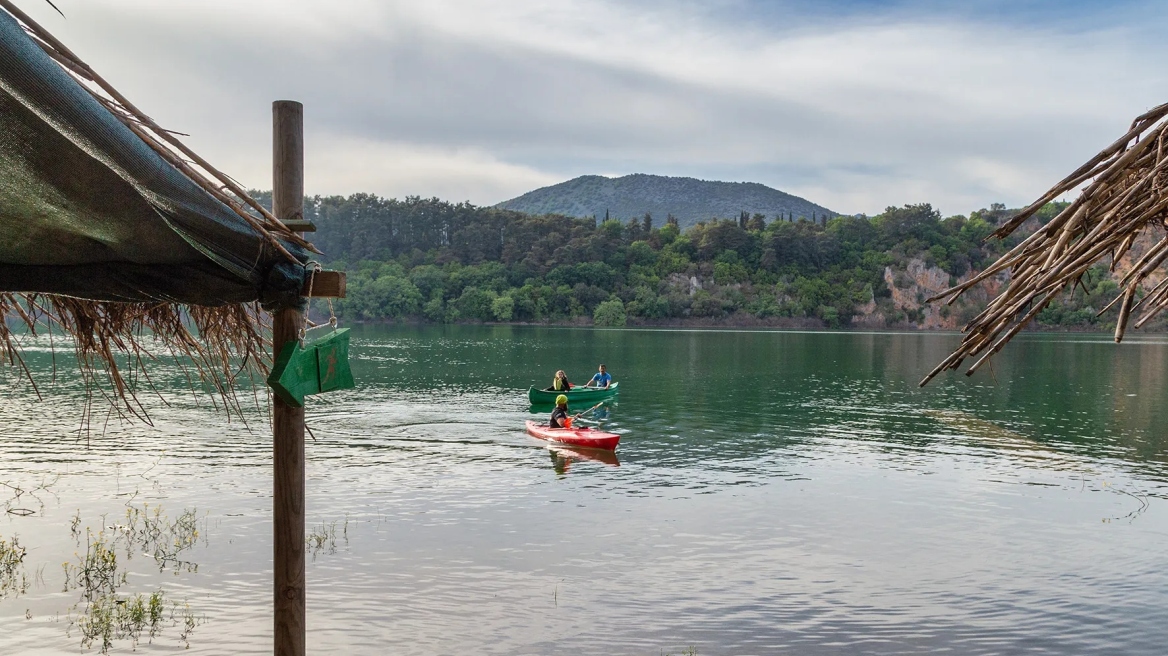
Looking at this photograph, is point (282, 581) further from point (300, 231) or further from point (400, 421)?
point (400, 421)

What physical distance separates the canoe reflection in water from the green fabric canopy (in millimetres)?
15897

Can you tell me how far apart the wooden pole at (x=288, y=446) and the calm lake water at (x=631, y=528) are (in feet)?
13.5

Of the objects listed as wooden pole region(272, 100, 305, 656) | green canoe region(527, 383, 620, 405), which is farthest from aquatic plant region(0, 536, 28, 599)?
green canoe region(527, 383, 620, 405)

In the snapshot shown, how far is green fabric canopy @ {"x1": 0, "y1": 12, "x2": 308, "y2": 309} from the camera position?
10.8 ft

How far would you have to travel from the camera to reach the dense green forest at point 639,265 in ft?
399

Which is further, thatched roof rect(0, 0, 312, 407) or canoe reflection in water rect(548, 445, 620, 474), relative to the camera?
canoe reflection in water rect(548, 445, 620, 474)

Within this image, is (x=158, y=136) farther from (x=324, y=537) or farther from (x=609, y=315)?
(x=609, y=315)

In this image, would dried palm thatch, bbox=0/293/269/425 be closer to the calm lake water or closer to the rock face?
the calm lake water

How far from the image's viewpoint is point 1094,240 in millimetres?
3170

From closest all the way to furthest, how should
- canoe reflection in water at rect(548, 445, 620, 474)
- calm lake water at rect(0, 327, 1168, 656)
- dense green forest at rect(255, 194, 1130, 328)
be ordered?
calm lake water at rect(0, 327, 1168, 656) → canoe reflection in water at rect(548, 445, 620, 474) → dense green forest at rect(255, 194, 1130, 328)

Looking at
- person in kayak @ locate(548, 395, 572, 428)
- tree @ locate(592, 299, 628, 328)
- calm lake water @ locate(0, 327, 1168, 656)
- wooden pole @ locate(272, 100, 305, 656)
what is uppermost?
tree @ locate(592, 299, 628, 328)

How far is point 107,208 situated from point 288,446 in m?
1.93

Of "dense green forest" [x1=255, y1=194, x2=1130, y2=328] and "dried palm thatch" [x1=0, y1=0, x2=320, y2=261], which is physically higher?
"dense green forest" [x1=255, y1=194, x2=1130, y2=328]

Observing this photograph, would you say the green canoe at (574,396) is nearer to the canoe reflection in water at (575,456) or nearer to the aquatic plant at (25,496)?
the canoe reflection in water at (575,456)
